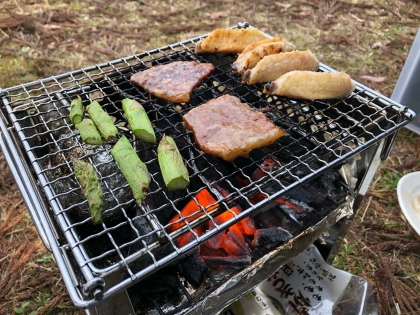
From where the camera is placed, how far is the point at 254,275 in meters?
2.42

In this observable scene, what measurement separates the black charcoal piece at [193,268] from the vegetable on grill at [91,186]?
741 mm

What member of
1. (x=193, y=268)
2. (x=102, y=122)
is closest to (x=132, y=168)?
(x=102, y=122)

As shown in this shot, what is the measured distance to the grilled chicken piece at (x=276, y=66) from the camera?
9.21 feet

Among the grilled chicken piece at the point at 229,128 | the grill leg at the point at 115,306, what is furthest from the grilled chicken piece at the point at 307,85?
the grill leg at the point at 115,306

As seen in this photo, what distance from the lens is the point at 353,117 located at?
2768mm

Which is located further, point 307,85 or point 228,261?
point 307,85

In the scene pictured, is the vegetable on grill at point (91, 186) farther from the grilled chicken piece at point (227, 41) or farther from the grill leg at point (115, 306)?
the grilled chicken piece at point (227, 41)

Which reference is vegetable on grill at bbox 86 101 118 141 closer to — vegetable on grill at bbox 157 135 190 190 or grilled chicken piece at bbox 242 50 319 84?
vegetable on grill at bbox 157 135 190 190

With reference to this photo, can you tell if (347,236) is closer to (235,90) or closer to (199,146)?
(235,90)

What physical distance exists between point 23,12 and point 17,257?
18.7 ft

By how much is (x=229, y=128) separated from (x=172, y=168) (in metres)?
0.56

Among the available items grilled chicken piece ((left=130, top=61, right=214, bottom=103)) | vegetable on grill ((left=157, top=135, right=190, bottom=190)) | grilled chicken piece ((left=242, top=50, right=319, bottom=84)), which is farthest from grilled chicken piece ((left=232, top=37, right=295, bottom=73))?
vegetable on grill ((left=157, top=135, right=190, bottom=190))

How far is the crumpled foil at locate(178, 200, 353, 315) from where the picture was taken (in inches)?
88.0

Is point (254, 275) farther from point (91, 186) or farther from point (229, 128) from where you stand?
point (91, 186)
